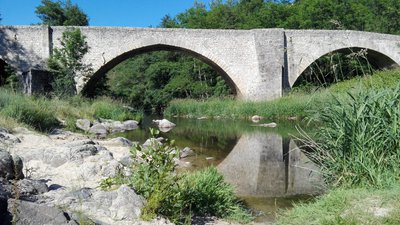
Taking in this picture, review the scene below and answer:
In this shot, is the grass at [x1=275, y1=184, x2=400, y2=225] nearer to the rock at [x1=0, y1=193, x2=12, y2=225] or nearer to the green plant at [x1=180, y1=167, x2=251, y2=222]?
the green plant at [x1=180, y1=167, x2=251, y2=222]

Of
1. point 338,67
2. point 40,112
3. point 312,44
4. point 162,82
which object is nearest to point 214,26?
point 162,82

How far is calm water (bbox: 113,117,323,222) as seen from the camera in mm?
4766

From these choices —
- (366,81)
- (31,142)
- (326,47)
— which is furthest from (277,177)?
(326,47)

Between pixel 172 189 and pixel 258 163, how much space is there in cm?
396

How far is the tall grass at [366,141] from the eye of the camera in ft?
11.6

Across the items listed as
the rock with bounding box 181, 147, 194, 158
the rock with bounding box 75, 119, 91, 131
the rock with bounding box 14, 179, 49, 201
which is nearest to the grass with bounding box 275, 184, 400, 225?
the rock with bounding box 14, 179, 49, 201

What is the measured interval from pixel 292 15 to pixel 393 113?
29.8m

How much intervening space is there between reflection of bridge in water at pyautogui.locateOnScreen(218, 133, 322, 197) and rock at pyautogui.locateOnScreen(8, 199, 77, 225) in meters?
2.88

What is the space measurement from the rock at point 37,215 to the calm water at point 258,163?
2277 mm

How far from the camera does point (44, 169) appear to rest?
442 cm

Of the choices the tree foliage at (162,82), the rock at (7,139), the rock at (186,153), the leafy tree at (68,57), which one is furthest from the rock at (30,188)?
the tree foliage at (162,82)

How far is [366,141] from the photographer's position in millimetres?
3576

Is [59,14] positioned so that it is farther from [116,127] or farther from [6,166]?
[6,166]

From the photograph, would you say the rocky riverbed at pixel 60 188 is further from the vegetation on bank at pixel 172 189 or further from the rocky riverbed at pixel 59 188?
the vegetation on bank at pixel 172 189
